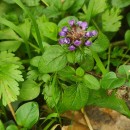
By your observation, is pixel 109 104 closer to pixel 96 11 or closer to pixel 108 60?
pixel 108 60

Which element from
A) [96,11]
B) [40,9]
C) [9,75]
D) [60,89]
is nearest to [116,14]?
[96,11]

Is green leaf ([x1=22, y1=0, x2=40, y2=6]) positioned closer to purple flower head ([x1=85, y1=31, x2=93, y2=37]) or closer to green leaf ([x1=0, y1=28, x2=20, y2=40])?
green leaf ([x1=0, y1=28, x2=20, y2=40])

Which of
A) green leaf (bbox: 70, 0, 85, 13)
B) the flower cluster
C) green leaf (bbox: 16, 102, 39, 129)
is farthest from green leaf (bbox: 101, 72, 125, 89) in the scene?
green leaf (bbox: 70, 0, 85, 13)

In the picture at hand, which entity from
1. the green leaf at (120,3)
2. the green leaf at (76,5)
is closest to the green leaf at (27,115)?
the green leaf at (76,5)

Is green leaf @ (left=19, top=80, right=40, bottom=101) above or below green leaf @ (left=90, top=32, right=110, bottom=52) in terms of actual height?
below

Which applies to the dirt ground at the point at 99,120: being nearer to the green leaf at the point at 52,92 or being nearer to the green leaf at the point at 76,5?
the green leaf at the point at 52,92

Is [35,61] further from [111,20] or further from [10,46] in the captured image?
[111,20]

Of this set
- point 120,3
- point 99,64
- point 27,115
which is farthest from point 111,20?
point 27,115
